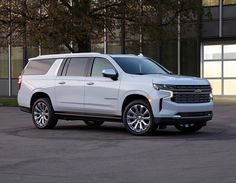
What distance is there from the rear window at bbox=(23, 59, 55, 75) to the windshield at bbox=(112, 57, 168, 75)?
225cm

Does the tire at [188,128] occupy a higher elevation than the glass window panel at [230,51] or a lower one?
lower

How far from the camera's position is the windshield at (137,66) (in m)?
14.3

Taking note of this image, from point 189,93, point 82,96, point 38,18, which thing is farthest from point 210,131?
point 38,18

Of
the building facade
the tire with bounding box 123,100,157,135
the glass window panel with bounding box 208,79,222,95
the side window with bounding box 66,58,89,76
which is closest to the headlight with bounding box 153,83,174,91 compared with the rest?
the tire with bounding box 123,100,157,135

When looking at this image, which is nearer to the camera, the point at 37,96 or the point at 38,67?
the point at 37,96

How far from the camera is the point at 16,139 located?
13336 mm

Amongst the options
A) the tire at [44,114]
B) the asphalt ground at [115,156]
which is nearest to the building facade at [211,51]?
the tire at [44,114]

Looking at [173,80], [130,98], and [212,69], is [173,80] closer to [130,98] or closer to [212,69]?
A: [130,98]

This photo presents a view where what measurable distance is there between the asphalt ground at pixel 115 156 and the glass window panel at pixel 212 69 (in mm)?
19913

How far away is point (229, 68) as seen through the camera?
115 ft

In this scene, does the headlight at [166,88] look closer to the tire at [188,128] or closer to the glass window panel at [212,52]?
the tire at [188,128]

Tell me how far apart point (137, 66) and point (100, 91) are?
1.12 metres

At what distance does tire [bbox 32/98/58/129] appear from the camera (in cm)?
1557

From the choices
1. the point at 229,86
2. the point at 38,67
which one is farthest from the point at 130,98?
the point at 229,86
